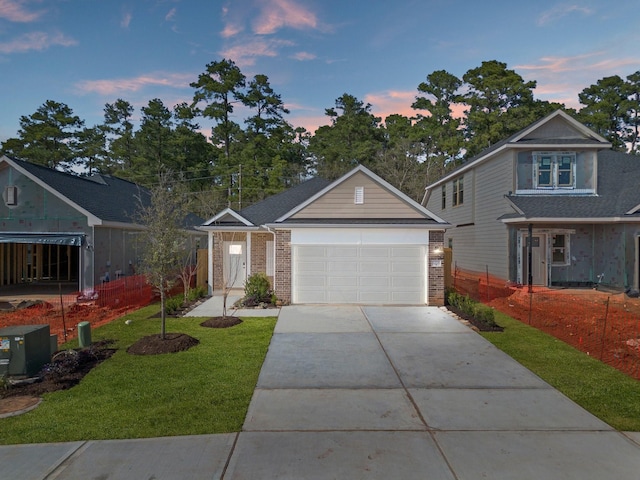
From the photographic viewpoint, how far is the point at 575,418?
5.56 metres

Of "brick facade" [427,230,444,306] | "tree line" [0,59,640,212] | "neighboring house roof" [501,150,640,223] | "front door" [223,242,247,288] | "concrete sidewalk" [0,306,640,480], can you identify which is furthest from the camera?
"tree line" [0,59,640,212]

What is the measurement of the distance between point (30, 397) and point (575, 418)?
8428mm

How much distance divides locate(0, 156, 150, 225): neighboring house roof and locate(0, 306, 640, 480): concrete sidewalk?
507 inches

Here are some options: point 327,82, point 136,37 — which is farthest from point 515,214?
point 136,37

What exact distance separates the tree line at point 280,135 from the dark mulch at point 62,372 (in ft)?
113

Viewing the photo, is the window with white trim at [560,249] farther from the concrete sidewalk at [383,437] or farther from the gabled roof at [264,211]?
the concrete sidewalk at [383,437]

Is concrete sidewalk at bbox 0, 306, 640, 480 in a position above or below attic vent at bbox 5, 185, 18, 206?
below

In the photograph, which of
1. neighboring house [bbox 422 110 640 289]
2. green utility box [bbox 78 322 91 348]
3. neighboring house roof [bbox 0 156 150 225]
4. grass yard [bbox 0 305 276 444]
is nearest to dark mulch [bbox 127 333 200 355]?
grass yard [bbox 0 305 276 444]

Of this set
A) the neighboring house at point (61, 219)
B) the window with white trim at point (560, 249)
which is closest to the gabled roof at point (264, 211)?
the neighboring house at point (61, 219)

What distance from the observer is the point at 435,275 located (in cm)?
1435

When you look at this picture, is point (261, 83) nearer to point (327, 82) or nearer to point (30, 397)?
point (327, 82)

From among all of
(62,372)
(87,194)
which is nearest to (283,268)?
(62,372)

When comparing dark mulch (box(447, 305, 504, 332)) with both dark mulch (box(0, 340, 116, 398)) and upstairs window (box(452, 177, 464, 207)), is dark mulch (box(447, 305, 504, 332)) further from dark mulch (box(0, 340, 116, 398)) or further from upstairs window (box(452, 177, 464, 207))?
upstairs window (box(452, 177, 464, 207))

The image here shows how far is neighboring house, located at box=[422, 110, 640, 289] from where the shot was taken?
55.7 feet
